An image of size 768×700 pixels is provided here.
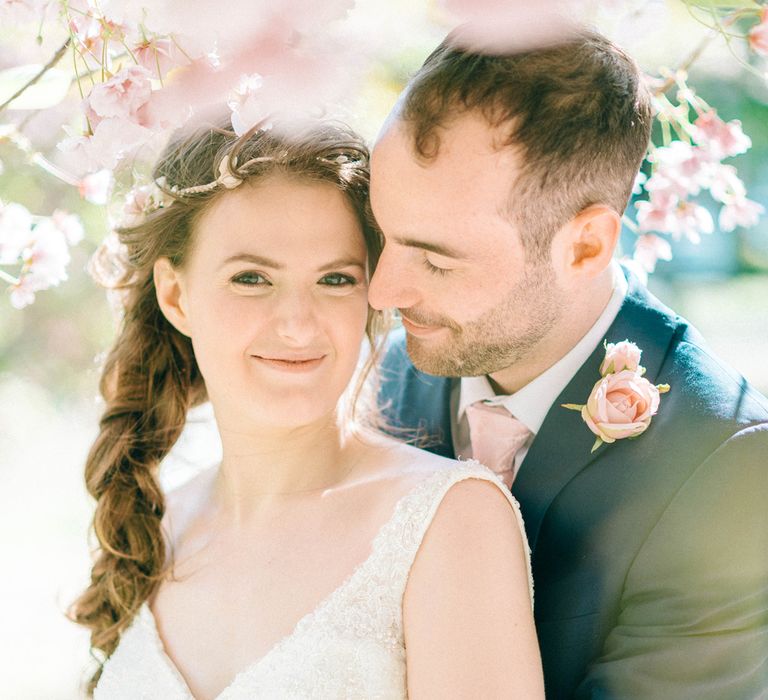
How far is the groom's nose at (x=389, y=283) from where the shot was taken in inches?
92.0

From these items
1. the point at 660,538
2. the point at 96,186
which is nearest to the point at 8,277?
the point at 96,186

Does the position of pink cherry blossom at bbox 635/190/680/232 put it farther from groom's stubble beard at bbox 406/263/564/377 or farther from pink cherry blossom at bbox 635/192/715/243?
groom's stubble beard at bbox 406/263/564/377

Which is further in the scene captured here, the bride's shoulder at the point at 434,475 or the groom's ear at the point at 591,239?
the groom's ear at the point at 591,239

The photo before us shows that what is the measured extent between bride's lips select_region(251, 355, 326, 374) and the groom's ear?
65 centimetres

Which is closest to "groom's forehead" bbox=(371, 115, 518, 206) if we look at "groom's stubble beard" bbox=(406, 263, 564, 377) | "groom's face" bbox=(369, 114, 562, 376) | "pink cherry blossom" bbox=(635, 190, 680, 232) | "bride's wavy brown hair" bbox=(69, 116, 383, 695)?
"groom's face" bbox=(369, 114, 562, 376)

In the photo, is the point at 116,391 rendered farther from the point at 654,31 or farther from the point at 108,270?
the point at 654,31

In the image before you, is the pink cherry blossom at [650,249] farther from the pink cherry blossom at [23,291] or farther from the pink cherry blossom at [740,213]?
the pink cherry blossom at [23,291]

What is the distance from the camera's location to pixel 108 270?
2.88m

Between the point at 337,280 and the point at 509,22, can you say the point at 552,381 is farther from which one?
the point at 509,22

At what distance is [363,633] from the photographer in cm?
212

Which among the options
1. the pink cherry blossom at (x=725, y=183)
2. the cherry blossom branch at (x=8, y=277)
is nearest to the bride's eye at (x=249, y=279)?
the cherry blossom branch at (x=8, y=277)

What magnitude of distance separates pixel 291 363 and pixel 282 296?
15cm

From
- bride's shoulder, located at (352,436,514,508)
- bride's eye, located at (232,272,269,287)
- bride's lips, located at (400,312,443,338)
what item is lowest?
bride's shoulder, located at (352,436,514,508)

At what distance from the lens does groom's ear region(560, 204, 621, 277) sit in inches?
94.4
